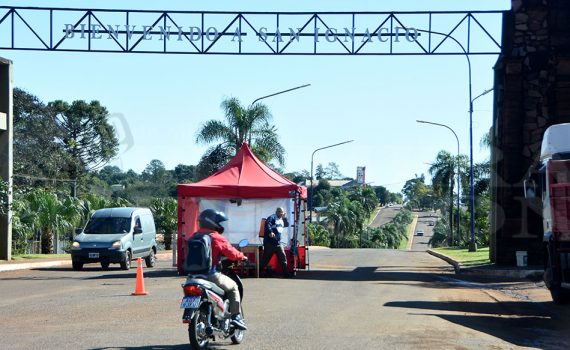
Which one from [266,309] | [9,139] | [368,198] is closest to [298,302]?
[266,309]

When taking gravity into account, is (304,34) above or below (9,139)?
above

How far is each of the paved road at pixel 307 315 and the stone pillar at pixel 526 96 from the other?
6.17 meters

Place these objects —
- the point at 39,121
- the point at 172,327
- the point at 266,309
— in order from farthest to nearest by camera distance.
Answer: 1. the point at 39,121
2. the point at 266,309
3. the point at 172,327

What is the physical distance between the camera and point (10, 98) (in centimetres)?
3225

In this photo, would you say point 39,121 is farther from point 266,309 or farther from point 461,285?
point 266,309

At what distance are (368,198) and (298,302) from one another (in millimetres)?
93874

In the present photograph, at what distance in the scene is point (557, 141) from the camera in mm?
17531

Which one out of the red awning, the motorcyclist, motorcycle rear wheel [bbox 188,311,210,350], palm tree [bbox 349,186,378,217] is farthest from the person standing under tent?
palm tree [bbox 349,186,378,217]

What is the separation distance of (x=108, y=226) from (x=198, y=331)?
1865cm

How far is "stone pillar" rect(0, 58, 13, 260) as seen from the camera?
3177 cm

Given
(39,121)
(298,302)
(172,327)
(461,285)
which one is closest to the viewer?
(172,327)

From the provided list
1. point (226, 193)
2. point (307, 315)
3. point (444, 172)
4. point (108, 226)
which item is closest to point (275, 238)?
point (226, 193)

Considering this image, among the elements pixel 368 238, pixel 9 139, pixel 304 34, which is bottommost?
pixel 368 238

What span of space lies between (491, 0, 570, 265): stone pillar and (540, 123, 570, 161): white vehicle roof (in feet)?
34.9
